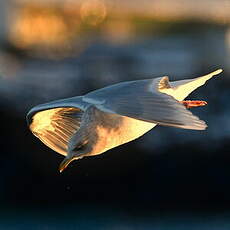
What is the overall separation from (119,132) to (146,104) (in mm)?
234

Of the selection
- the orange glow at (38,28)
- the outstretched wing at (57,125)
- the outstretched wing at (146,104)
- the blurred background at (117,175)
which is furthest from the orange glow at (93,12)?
the outstretched wing at (146,104)

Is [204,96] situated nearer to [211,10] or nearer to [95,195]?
[95,195]

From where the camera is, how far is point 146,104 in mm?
3678

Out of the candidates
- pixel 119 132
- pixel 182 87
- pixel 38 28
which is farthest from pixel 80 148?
pixel 38 28

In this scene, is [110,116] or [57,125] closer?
[110,116]

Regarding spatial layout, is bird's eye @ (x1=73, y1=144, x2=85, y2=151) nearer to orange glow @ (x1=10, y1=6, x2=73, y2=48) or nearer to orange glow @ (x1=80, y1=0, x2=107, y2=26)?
orange glow @ (x1=10, y1=6, x2=73, y2=48)

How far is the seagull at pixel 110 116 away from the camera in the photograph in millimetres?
3588

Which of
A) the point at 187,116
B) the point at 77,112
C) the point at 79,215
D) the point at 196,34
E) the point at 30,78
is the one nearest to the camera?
the point at 187,116

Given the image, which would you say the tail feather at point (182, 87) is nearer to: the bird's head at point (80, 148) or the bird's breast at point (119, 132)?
the bird's breast at point (119, 132)

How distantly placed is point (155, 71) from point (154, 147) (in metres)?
3.48

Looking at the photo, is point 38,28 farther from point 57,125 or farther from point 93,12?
point 57,125

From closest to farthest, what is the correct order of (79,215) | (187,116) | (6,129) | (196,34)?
1. (187,116)
2. (79,215)
3. (6,129)
4. (196,34)

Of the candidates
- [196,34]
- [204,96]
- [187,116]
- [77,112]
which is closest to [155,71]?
[204,96]

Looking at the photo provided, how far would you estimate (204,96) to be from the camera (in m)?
8.35
